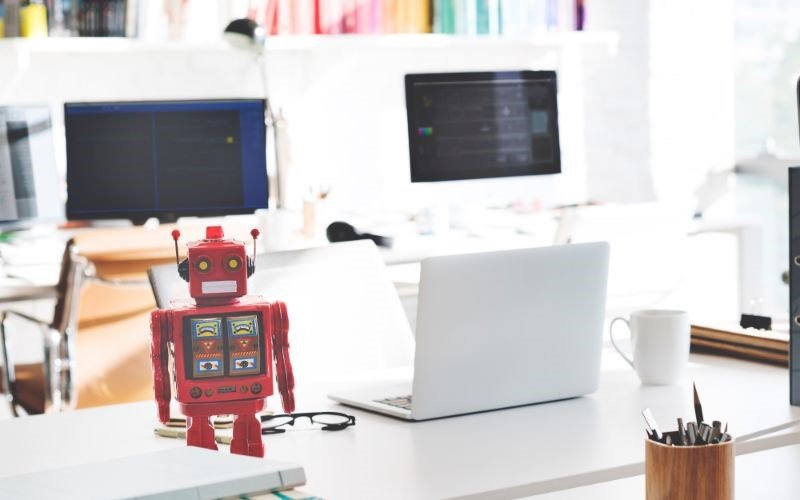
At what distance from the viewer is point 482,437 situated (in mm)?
1320

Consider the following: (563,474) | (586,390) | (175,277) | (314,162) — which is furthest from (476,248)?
(563,474)

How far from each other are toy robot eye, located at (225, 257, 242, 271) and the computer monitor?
6.86 feet

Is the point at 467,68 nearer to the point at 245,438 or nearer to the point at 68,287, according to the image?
the point at 68,287

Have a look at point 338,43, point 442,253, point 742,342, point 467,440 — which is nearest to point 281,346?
point 467,440

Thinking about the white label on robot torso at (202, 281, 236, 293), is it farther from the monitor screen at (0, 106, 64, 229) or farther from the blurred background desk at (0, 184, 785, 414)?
the monitor screen at (0, 106, 64, 229)

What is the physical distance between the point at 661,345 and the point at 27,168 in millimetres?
2150

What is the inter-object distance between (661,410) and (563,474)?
30cm

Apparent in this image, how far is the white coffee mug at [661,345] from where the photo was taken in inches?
60.7

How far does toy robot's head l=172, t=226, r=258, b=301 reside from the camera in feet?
3.73

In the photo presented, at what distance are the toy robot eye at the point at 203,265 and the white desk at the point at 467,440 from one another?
0.74ft

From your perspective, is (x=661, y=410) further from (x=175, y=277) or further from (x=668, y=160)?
(x=668, y=160)

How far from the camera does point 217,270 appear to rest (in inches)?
45.0

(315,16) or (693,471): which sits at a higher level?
(315,16)

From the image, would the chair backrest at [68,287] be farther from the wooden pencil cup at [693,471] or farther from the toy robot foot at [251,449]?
the wooden pencil cup at [693,471]
